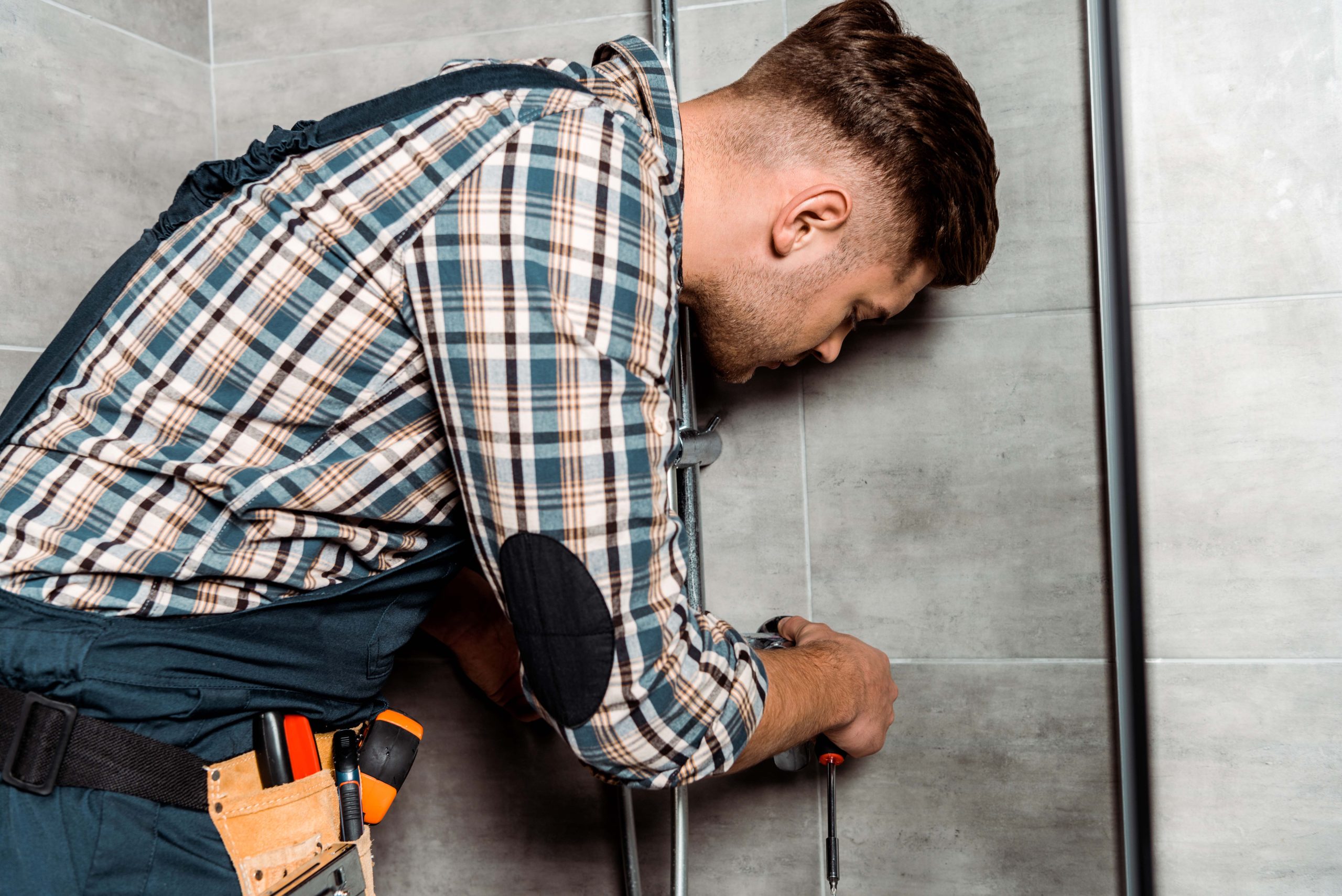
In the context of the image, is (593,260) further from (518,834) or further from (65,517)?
(518,834)

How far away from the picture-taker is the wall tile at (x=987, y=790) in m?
0.96

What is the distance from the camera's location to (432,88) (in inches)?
23.6

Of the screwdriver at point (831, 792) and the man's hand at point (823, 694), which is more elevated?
the man's hand at point (823, 694)

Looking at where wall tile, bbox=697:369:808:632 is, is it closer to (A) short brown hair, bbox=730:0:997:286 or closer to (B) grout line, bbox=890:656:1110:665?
(B) grout line, bbox=890:656:1110:665

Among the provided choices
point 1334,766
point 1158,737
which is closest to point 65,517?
point 1158,737

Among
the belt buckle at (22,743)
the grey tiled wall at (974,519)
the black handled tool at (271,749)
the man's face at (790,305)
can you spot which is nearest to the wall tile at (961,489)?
the grey tiled wall at (974,519)

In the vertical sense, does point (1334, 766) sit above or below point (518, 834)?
above

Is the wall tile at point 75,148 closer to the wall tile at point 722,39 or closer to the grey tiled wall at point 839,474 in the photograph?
the grey tiled wall at point 839,474

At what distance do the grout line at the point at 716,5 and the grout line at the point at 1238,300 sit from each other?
0.55 metres

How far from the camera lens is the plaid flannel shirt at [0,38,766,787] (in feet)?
1.83

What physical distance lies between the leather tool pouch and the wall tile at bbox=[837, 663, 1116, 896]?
0.58 m

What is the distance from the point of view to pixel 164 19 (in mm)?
1167

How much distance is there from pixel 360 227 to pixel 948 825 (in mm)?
895

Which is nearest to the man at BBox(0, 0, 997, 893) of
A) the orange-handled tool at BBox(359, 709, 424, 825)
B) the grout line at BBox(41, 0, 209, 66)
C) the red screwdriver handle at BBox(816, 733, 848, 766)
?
the orange-handled tool at BBox(359, 709, 424, 825)
